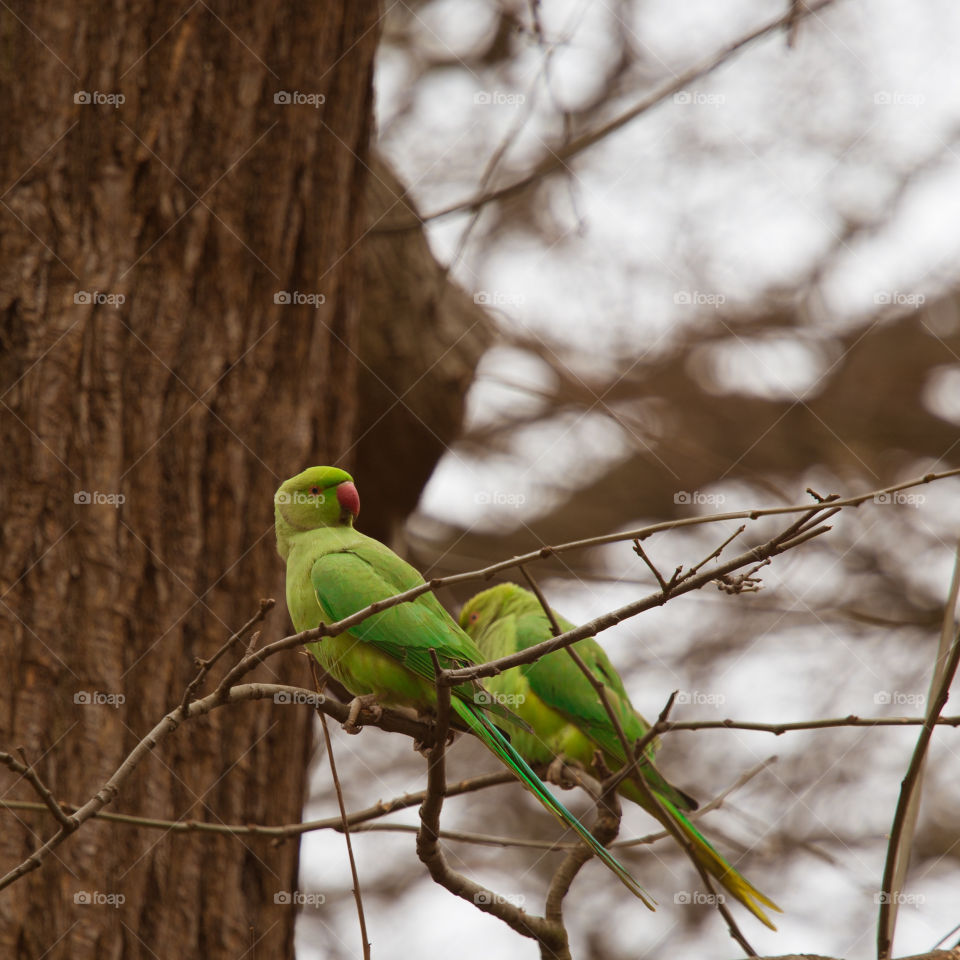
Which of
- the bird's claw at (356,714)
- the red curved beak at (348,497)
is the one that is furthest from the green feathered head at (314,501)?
the bird's claw at (356,714)

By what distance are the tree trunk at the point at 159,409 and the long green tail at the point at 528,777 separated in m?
1.07

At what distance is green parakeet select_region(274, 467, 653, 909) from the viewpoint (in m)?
3.29

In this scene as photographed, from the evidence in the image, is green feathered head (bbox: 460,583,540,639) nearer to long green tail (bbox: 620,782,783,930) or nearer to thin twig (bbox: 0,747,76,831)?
long green tail (bbox: 620,782,783,930)

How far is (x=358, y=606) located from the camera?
3250 mm

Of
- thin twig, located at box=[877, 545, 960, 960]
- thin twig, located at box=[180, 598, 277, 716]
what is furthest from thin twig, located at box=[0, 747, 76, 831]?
thin twig, located at box=[877, 545, 960, 960]

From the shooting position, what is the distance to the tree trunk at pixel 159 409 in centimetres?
340

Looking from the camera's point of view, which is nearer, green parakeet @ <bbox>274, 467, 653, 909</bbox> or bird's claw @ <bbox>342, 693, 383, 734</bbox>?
bird's claw @ <bbox>342, 693, 383, 734</bbox>

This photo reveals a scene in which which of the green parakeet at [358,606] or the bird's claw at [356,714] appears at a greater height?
the green parakeet at [358,606]

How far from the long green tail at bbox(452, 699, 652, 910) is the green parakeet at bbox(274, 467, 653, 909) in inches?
3.7

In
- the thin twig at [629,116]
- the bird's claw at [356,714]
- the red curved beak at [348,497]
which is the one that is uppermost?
the thin twig at [629,116]

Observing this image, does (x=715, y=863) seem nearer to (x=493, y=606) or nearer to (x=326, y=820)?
(x=493, y=606)

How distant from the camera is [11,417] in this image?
141 inches

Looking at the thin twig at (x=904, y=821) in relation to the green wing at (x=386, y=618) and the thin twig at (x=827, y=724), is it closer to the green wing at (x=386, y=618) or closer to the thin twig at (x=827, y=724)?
the thin twig at (x=827, y=724)

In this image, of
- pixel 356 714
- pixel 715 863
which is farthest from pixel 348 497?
pixel 715 863
